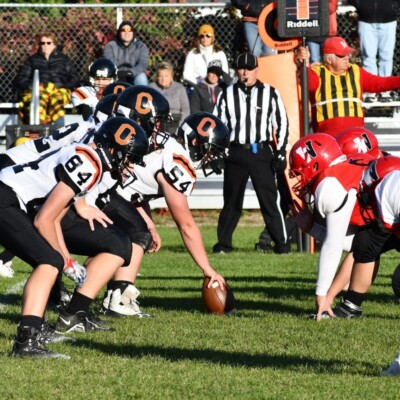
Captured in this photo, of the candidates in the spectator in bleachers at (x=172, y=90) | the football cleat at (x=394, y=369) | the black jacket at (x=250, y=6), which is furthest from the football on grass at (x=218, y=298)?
the black jacket at (x=250, y=6)

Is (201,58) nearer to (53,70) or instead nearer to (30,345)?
(53,70)

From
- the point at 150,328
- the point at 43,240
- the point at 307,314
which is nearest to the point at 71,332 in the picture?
the point at 150,328

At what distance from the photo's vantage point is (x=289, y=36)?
39.5ft

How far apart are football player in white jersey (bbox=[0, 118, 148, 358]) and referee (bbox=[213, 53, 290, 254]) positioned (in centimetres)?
595

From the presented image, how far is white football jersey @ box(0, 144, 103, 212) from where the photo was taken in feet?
20.2

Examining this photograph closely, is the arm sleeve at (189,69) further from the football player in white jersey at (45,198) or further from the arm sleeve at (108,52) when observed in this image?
the football player in white jersey at (45,198)

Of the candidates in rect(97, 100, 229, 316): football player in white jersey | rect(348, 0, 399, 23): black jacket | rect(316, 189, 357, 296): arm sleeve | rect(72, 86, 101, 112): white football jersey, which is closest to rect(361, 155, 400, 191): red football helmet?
rect(316, 189, 357, 296): arm sleeve

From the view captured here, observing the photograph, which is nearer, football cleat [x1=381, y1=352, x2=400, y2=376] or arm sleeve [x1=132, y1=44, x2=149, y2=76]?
football cleat [x1=381, y1=352, x2=400, y2=376]

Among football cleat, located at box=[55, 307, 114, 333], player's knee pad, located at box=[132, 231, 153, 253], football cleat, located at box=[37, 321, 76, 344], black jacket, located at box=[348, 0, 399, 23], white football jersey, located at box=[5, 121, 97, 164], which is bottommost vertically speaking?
football cleat, located at box=[55, 307, 114, 333]

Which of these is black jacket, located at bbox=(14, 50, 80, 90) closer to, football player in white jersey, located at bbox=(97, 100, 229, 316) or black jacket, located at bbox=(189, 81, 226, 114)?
black jacket, located at bbox=(189, 81, 226, 114)

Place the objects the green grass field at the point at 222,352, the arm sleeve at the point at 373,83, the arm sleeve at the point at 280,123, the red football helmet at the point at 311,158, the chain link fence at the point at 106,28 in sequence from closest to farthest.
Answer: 1. the green grass field at the point at 222,352
2. the red football helmet at the point at 311,158
3. the arm sleeve at the point at 373,83
4. the arm sleeve at the point at 280,123
5. the chain link fence at the point at 106,28

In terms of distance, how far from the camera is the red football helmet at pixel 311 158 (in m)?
7.29

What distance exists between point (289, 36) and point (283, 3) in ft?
1.11

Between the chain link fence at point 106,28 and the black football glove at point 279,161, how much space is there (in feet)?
12.0
